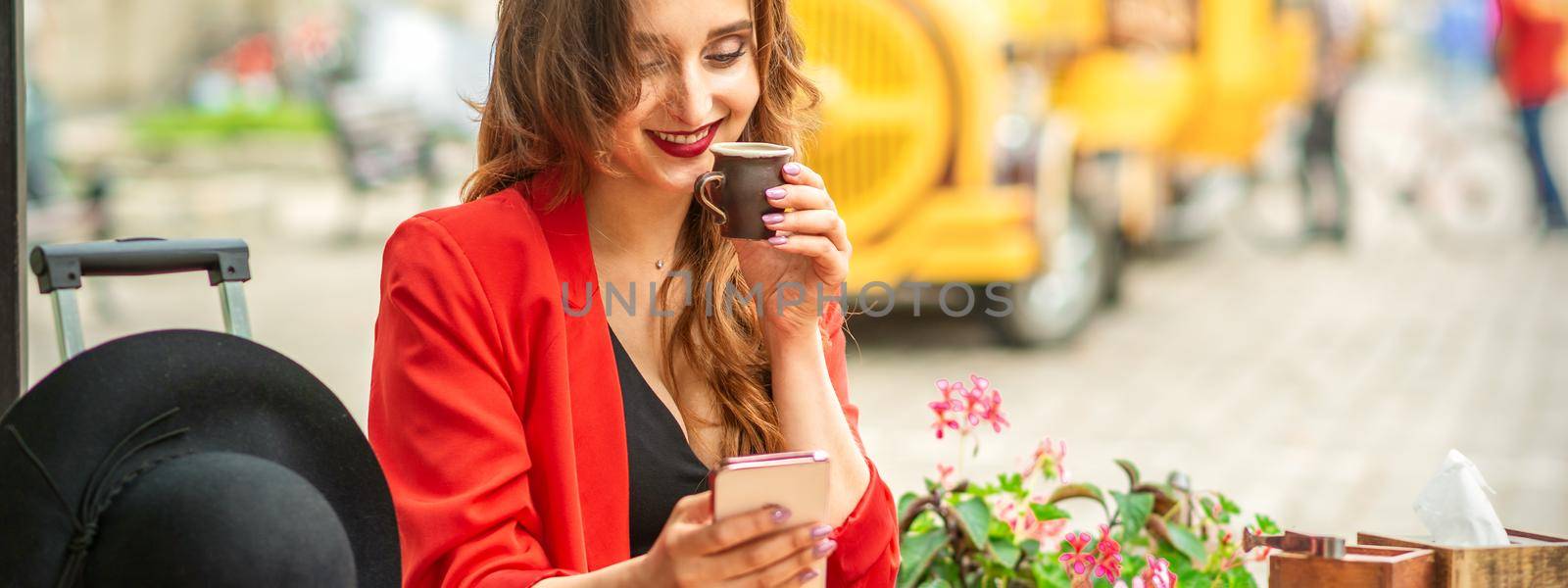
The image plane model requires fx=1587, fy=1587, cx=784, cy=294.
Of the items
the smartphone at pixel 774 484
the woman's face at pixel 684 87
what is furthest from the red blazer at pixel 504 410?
the smartphone at pixel 774 484

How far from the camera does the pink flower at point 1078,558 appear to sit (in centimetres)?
193

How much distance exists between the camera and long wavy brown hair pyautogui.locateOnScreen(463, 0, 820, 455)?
1660 millimetres

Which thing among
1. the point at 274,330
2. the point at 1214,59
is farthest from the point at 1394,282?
the point at 274,330

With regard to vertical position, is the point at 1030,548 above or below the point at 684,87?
below

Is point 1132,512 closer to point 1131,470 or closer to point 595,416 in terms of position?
point 1131,470

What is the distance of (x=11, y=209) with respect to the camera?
177 cm

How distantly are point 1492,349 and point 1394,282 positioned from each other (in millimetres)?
1431

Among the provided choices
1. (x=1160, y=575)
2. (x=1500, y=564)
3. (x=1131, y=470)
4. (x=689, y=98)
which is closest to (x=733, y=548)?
(x=689, y=98)

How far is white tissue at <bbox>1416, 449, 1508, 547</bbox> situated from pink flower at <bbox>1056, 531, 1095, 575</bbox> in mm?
407

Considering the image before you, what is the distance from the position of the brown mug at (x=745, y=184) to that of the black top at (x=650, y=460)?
229 mm

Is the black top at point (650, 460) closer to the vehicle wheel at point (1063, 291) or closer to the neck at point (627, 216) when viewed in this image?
the neck at point (627, 216)

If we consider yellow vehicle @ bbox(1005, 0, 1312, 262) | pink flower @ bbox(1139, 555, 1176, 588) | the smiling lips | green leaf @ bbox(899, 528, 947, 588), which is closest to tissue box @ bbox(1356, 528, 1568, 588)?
pink flower @ bbox(1139, 555, 1176, 588)

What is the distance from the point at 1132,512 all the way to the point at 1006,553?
0.59 feet

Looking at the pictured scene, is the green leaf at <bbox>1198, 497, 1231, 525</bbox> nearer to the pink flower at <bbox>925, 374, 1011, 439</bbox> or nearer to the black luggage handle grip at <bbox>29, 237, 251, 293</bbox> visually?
the pink flower at <bbox>925, 374, 1011, 439</bbox>
